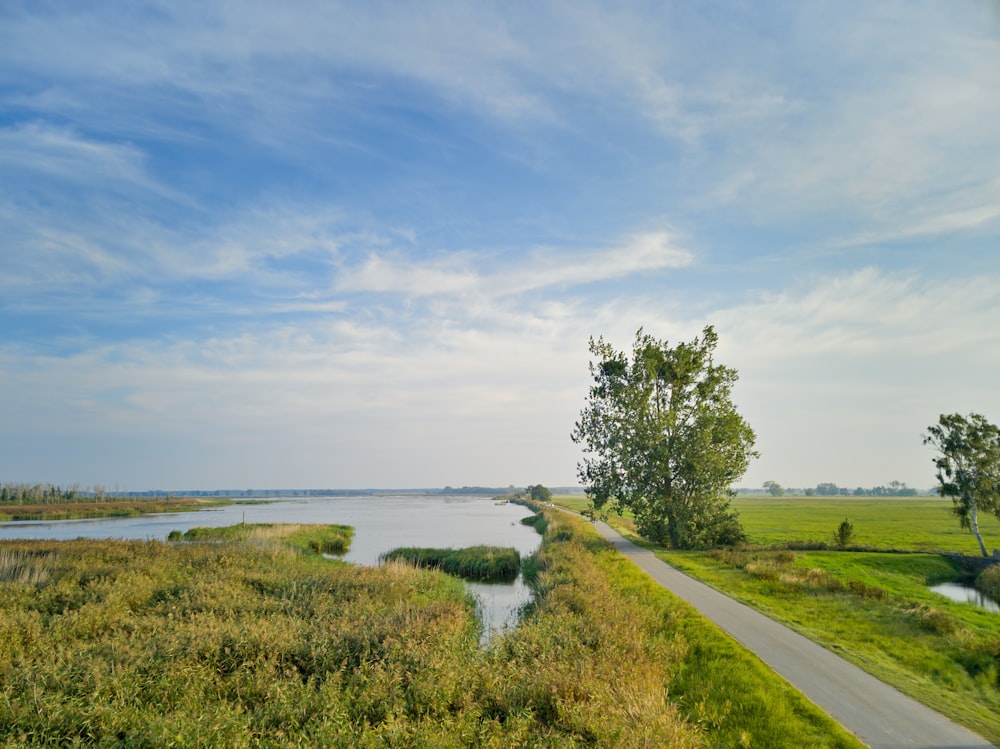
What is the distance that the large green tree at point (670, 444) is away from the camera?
1404 inches

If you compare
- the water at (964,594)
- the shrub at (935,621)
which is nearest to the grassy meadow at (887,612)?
the shrub at (935,621)

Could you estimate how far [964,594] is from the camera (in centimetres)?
2628

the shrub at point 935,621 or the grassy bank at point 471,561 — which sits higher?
the shrub at point 935,621

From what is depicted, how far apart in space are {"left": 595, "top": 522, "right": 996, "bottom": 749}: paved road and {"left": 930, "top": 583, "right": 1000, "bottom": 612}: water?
14.9 m

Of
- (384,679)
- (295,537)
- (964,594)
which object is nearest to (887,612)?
(964,594)

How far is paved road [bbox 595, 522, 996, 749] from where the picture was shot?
28.3 ft

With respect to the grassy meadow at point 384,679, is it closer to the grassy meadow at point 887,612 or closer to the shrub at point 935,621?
the grassy meadow at point 887,612

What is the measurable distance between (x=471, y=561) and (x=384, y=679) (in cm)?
2564

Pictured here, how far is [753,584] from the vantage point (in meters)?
21.7

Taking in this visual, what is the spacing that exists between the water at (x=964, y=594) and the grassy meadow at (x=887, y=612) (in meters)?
0.71

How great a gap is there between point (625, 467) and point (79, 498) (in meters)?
150

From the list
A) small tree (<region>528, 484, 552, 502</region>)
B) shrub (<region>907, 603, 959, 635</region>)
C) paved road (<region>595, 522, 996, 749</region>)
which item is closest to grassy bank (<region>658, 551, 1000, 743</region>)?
shrub (<region>907, 603, 959, 635</region>)

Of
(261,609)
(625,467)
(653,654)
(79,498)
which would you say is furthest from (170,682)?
(79,498)

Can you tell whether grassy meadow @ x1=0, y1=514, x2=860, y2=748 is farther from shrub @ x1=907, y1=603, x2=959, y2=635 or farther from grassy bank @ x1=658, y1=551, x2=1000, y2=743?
shrub @ x1=907, y1=603, x2=959, y2=635
